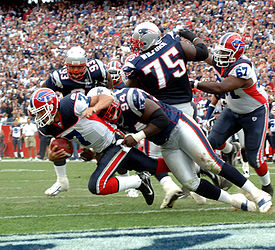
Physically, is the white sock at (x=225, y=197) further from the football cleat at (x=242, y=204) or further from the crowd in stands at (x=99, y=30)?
the crowd in stands at (x=99, y=30)

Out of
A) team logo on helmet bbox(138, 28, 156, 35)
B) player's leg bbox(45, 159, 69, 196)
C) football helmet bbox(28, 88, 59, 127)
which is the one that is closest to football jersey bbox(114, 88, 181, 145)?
football helmet bbox(28, 88, 59, 127)

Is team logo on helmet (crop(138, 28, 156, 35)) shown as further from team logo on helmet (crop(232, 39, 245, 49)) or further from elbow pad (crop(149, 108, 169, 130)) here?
elbow pad (crop(149, 108, 169, 130))

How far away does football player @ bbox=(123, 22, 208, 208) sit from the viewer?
5.15 meters

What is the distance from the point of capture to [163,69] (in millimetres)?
5152

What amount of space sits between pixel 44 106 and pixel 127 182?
100cm

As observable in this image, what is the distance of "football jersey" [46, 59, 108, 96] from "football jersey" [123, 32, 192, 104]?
142 centimetres

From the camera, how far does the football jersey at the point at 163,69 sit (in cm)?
516

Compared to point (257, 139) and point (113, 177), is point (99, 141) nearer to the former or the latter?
point (113, 177)

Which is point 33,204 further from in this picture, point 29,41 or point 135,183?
point 29,41

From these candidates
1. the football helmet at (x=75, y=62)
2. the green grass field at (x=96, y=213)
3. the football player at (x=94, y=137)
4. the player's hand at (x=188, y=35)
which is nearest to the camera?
the green grass field at (x=96, y=213)

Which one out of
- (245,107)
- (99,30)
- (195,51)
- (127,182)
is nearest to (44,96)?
(127,182)

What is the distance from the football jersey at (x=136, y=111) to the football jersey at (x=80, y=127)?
0.18 m

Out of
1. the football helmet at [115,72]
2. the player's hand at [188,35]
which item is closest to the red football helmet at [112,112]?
the player's hand at [188,35]

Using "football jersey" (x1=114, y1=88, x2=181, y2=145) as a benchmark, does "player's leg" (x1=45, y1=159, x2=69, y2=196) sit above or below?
below
